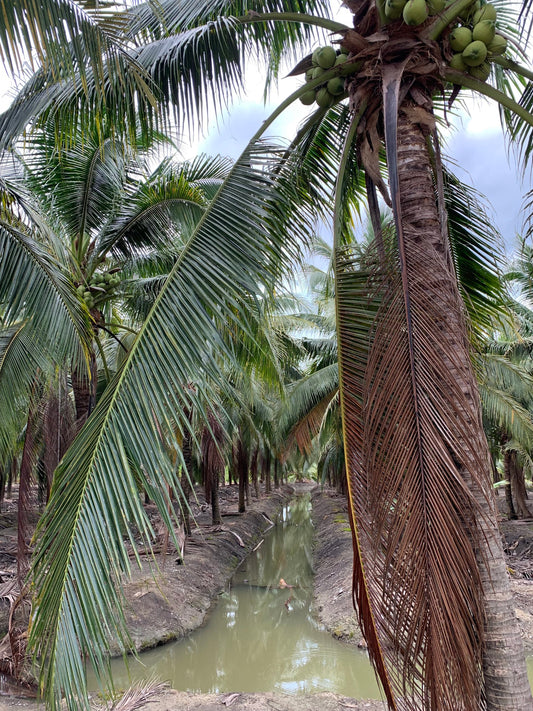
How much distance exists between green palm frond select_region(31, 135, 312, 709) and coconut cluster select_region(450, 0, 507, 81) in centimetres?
130

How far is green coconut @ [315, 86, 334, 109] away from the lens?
10.9 feet

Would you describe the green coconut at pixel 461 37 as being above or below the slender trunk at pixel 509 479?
above

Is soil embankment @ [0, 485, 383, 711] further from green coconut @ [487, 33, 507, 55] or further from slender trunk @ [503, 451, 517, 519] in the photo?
slender trunk @ [503, 451, 517, 519]

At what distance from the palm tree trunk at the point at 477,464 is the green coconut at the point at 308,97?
1.19m

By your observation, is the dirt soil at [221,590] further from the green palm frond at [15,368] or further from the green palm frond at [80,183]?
the green palm frond at [80,183]

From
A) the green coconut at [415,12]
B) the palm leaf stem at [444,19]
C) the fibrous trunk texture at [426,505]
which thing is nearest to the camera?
the fibrous trunk texture at [426,505]

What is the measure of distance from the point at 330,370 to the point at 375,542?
9506 mm

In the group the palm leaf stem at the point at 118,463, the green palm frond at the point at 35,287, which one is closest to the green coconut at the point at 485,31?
the palm leaf stem at the point at 118,463

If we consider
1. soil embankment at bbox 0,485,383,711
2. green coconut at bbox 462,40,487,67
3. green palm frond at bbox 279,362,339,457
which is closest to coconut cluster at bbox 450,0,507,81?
green coconut at bbox 462,40,487,67

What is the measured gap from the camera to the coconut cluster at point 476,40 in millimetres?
2836

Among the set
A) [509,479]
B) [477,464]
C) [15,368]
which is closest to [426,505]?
[477,464]

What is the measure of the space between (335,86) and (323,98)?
12 cm

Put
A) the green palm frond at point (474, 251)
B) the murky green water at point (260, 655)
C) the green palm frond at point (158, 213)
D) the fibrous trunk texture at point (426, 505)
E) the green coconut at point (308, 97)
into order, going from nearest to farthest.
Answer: the fibrous trunk texture at point (426, 505) < the green coconut at point (308, 97) < the green palm frond at point (474, 251) < the green palm frond at point (158, 213) < the murky green water at point (260, 655)

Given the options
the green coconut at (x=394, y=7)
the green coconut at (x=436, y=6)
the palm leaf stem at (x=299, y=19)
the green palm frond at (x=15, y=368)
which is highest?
the palm leaf stem at (x=299, y=19)
